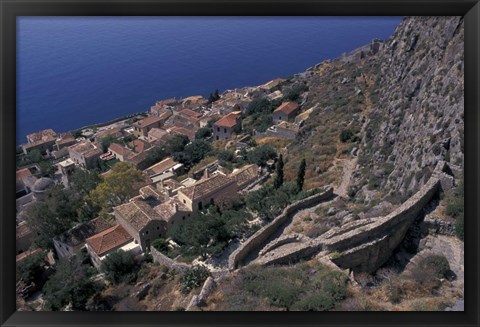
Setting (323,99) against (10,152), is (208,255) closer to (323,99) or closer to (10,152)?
(10,152)

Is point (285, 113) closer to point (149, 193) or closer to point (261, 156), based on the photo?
point (261, 156)

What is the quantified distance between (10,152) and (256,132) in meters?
22.2

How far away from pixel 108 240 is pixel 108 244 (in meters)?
0.17

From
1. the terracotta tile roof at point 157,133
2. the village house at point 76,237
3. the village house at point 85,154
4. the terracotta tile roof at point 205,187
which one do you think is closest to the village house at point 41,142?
the village house at point 85,154

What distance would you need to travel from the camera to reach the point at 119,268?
11.2 meters

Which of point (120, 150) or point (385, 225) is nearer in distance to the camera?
point (385, 225)

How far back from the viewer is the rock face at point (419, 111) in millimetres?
9508

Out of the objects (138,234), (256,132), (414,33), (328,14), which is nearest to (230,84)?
(256,132)

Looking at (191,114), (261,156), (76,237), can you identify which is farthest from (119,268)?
(191,114)

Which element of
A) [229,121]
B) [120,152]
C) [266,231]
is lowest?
[120,152]

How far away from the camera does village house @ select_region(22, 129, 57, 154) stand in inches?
1177

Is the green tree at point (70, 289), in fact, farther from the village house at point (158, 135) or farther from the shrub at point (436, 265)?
the village house at point (158, 135)

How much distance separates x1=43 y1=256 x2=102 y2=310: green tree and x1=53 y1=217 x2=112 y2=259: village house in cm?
266

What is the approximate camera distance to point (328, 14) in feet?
6.72
